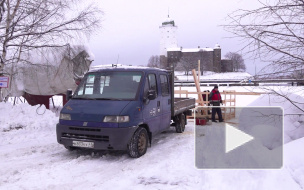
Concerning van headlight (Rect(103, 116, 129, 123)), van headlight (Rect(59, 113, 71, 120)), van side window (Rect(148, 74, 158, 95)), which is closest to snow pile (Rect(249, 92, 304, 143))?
van side window (Rect(148, 74, 158, 95))

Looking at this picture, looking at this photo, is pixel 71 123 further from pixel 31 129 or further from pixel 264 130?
pixel 264 130

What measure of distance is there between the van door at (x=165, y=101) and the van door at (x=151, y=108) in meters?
0.30

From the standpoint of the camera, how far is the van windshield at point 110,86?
255 inches

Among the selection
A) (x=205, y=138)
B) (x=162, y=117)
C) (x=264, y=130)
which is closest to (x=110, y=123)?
(x=162, y=117)

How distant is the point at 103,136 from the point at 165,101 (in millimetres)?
2516

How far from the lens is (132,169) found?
5.48m

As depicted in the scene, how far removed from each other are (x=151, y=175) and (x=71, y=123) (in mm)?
2245

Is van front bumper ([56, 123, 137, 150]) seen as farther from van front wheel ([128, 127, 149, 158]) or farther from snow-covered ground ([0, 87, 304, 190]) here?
snow-covered ground ([0, 87, 304, 190])

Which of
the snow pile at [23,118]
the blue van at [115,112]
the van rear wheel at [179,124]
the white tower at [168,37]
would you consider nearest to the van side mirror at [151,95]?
the blue van at [115,112]

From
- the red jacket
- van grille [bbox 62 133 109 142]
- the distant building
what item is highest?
the distant building

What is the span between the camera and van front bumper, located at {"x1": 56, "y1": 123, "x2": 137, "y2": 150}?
581 cm

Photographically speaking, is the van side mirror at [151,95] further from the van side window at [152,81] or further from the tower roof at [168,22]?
the tower roof at [168,22]

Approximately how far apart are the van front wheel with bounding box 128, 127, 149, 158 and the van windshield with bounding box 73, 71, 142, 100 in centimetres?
83

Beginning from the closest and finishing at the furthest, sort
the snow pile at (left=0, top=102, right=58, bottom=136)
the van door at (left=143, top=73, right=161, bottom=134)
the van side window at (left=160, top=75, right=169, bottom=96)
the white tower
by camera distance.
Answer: the van door at (left=143, top=73, right=161, bottom=134) → the van side window at (left=160, top=75, right=169, bottom=96) → the snow pile at (left=0, top=102, right=58, bottom=136) → the white tower
